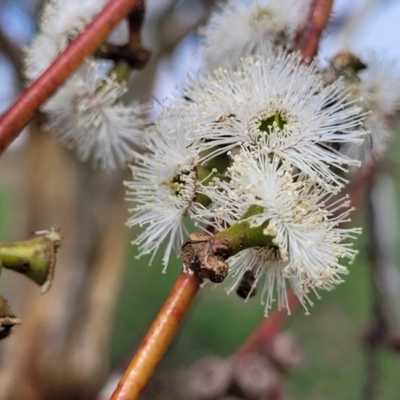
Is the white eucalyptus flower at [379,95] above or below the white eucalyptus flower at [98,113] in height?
above

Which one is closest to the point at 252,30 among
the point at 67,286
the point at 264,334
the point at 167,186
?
the point at 167,186

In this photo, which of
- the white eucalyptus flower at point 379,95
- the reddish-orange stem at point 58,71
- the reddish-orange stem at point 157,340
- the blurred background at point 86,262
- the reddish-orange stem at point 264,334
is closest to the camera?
the reddish-orange stem at point 157,340

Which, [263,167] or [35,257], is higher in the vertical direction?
[263,167]

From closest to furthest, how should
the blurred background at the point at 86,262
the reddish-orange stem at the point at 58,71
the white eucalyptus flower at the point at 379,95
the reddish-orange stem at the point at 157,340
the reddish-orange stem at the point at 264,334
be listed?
1. the reddish-orange stem at the point at 157,340
2. the reddish-orange stem at the point at 58,71
3. the white eucalyptus flower at the point at 379,95
4. the reddish-orange stem at the point at 264,334
5. the blurred background at the point at 86,262

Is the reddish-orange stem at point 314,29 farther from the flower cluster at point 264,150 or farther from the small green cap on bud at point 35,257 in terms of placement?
the small green cap on bud at point 35,257

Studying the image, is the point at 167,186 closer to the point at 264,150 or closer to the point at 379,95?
the point at 264,150

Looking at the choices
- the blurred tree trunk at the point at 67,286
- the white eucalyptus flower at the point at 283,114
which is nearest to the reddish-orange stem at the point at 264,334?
the white eucalyptus flower at the point at 283,114
